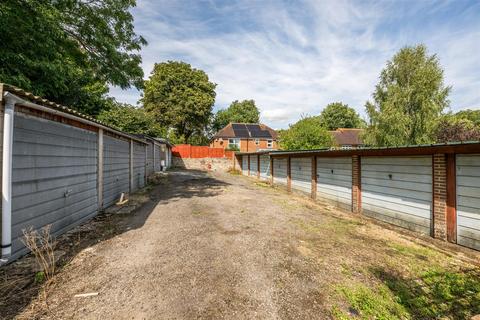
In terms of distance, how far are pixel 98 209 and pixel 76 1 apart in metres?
8.42

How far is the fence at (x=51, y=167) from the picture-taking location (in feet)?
13.4

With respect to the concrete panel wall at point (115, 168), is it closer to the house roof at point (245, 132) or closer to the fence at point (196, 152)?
the fence at point (196, 152)

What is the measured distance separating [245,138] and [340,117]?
108ft

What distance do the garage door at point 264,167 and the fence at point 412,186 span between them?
24.2 feet

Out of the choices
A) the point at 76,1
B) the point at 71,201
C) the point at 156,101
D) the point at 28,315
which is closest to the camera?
the point at 28,315

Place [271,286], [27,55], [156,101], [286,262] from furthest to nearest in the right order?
1. [156,101]
2. [27,55]
3. [286,262]
4. [271,286]

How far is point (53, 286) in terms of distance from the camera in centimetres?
345

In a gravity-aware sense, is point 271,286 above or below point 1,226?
below

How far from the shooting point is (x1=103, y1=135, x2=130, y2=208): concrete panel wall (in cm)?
819

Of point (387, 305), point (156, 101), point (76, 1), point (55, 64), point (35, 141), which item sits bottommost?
point (387, 305)

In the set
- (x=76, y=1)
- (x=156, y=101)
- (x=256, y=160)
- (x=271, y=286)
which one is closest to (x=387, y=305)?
(x=271, y=286)

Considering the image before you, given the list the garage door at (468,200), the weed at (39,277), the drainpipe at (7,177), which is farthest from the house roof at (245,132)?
the weed at (39,277)

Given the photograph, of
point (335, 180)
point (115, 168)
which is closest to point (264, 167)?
point (335, 180)

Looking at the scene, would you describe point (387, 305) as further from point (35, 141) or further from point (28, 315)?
point (35, 141)
